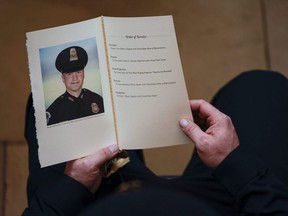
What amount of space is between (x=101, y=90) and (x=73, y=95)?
42mm

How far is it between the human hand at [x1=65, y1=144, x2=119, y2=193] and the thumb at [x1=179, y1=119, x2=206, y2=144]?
0.34ft

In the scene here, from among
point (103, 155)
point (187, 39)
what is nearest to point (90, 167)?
point (103, 155)

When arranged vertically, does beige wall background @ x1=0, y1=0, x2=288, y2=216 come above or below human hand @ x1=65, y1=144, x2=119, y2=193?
above

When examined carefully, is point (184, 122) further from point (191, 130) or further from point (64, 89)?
point (64, 89)

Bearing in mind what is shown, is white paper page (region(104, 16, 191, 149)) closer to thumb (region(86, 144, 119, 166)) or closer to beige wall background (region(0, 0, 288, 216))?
thumb (region(86, 144, 119, 166))

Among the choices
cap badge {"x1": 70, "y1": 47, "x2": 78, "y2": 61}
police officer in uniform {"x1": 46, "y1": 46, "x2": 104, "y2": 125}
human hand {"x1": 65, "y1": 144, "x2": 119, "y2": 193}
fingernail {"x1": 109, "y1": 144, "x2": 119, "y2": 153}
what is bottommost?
human hand {"x1": 65, "y1": 144, "x2": 119, "y2": 193}

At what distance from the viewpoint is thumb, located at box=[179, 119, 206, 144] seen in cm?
69

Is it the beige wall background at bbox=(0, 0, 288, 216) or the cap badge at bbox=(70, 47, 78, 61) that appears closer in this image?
the cap badge at bbox=(70, 47, 78, 61)

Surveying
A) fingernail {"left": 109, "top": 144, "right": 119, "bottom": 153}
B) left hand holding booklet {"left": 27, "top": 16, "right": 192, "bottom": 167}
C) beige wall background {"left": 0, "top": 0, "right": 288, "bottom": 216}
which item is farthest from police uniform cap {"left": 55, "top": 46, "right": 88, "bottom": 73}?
beige wall background {"left": 0, "top": 0, "right": 288, "bottom": 216}

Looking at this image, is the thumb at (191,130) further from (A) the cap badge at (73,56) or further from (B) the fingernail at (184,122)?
(A) the cap badge at (73,56)

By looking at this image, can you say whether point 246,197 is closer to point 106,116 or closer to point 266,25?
point 106,116

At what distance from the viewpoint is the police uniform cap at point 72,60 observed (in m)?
0.69

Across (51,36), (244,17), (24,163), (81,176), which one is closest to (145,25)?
(51,36)

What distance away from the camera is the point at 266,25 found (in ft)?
4.51
